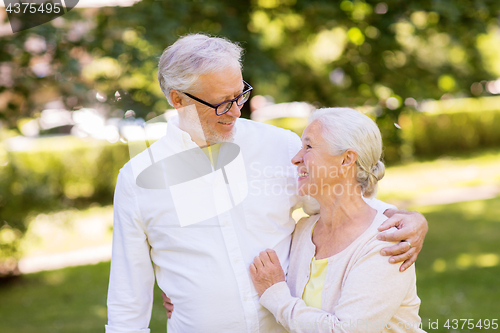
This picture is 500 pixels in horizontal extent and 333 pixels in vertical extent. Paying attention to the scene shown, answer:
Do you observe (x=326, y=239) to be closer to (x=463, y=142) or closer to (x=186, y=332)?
(x=186, y=332)

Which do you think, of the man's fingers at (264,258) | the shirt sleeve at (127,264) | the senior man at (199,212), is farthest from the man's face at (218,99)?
the man's fingers at (264,258)

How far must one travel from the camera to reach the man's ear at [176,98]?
2232mm

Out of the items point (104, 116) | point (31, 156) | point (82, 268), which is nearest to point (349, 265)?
point (104, 116)

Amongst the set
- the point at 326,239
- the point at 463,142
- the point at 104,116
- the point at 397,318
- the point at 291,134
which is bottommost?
the point at 463,142

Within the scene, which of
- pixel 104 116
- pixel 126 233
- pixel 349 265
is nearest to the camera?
pixel 349 265

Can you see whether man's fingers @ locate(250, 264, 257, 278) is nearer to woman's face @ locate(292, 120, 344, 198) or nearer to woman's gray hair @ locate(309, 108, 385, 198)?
woman's face @ locate(292, 120, 344, 198)

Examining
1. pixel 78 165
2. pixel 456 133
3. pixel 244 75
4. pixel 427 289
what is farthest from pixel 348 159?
pixel 456 133

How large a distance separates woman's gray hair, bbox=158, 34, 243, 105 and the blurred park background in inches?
28.0

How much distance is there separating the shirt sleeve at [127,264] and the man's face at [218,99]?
43cm

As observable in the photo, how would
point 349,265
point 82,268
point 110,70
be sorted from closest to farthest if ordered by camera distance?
point 349,265, point 110,70, point 82,268

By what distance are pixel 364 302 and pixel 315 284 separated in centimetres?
29

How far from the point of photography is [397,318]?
2.00 metres

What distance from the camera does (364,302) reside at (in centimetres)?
185

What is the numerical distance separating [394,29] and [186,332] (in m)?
4.05
